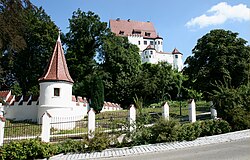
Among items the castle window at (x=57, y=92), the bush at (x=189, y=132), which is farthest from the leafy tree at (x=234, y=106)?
the castle window at (x=57, y=92)

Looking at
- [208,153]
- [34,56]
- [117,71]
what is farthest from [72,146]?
[34,56]

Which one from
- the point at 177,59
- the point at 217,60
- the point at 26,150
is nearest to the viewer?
the point at 26,150

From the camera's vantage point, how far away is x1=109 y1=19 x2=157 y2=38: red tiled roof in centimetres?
7544

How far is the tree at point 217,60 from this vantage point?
22.9 m

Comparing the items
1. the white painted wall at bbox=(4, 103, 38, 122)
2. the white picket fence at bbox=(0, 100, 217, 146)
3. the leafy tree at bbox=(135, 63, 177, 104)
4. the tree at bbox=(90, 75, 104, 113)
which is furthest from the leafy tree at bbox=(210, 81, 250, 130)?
the leafy tree at bbox=(135, 63, 177, 104)

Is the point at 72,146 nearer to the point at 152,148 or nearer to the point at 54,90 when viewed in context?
the point at 152,148

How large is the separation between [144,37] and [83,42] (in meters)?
A: 38.9

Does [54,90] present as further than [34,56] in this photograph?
No

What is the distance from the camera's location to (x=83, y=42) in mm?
40750

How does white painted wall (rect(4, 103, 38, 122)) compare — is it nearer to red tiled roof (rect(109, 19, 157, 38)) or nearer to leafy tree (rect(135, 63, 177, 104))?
leafy tree (rect(135, 63, 177, 104))

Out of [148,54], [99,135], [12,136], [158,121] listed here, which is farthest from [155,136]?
[148,54]

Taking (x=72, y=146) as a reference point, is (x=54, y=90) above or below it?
above

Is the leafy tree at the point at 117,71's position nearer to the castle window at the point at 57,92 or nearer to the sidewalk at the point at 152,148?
the castle window at the point at 57,92

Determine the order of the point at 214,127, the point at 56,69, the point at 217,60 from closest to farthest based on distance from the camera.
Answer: the point at 214,127 < the point at 56,69 < the point at 217,60
